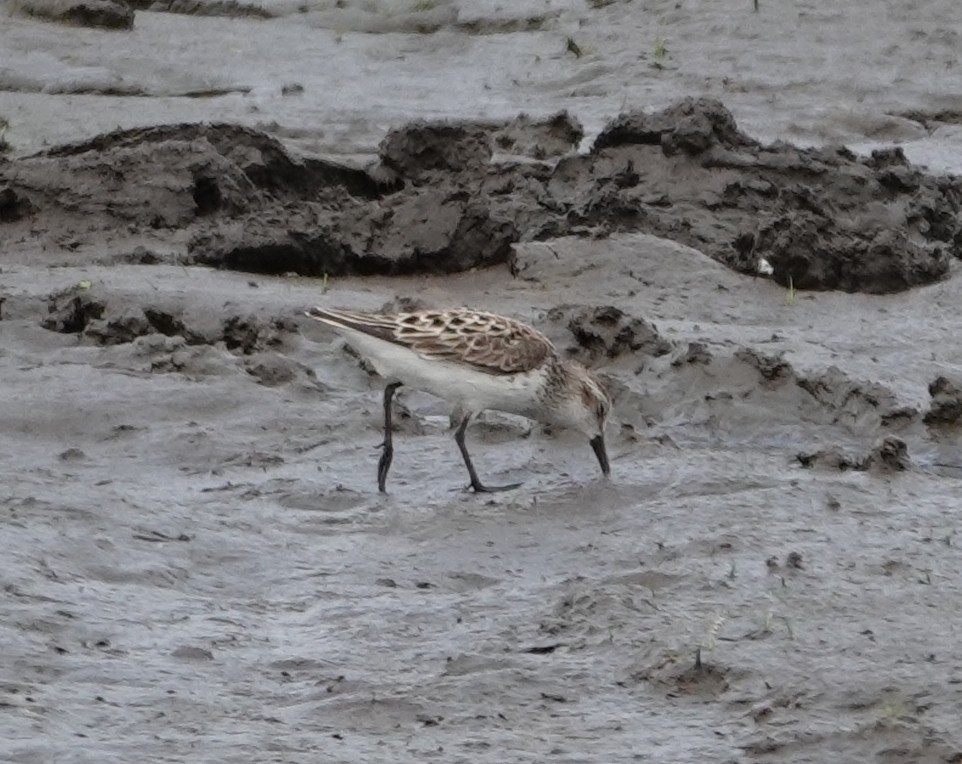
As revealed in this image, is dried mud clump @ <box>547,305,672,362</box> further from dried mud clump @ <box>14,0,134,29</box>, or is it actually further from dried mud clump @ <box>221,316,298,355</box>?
dried mud clump @ <box>14,0,134,29</box>

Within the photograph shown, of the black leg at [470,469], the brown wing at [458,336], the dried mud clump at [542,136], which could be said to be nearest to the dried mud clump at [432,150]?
the dried mud clump at [542,136]

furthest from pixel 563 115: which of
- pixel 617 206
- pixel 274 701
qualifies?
pixel 274 701

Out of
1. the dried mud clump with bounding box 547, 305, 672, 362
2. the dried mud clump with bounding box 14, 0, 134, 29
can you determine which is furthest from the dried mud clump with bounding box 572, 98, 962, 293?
the dried mud clump with bounding box 14, 0, 134, 29

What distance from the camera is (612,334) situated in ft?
33.3

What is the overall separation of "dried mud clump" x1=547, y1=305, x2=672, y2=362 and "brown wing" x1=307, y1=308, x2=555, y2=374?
1.05m

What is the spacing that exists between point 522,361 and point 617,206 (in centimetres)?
314

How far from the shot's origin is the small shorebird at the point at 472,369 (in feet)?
29.1

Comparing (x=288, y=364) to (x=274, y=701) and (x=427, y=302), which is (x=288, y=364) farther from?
(x=274, y=701)

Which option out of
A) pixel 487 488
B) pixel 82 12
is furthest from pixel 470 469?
pixel 82 12

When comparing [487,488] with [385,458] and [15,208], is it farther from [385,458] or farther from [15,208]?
[15,208]

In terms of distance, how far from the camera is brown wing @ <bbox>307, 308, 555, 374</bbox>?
8.88 metres

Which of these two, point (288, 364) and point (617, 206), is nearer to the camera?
point (288, 364)

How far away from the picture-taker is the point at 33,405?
912cm

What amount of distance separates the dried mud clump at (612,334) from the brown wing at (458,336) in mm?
1052
